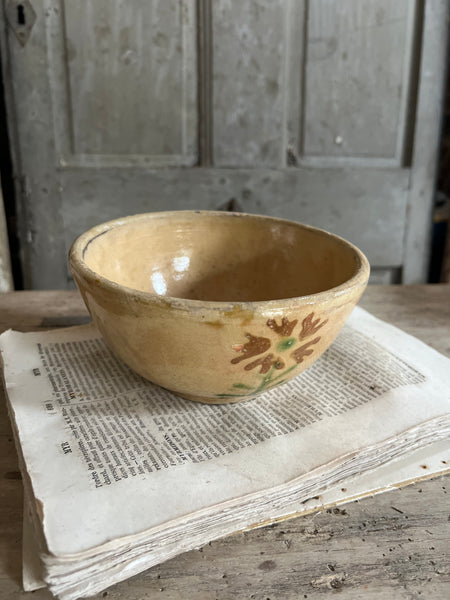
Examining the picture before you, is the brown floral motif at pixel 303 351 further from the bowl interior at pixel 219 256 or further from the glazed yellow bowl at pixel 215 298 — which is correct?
the bowl interior at pixel 219 256

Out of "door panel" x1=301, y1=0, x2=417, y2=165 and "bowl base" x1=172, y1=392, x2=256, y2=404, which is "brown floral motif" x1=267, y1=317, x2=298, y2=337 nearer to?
"bowl base" x1=172, y1=392, x2=256, y2=404

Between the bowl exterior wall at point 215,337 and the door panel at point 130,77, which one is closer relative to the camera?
the bowl exterior wall at point 215,337

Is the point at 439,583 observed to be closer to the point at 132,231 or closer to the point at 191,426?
the point at 191,426

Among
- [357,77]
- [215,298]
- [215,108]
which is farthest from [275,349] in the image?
[357,77]

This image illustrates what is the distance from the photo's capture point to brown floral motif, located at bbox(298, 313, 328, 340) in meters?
0.41

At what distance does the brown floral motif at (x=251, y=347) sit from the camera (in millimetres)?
402

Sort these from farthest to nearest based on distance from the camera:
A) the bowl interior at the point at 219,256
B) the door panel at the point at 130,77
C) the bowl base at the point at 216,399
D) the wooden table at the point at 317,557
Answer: the door panel at the point at 130,77 → the bowl interior at the point at 219,256 → the bowl base at the point at 216,399 → the wooden table at the point at 317,557

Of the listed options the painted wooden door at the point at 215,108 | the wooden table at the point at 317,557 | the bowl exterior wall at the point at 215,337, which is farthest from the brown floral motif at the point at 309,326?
the painted wooden door at the point at 215,108

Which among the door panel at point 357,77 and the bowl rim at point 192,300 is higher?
the door panel at point 357,77

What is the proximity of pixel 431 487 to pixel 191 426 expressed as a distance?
0.21 m

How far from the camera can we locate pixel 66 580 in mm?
314

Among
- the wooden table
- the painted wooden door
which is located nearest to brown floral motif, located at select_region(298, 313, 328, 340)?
the wooden table

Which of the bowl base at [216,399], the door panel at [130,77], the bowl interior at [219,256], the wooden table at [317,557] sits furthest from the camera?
the door panel at [130,77]

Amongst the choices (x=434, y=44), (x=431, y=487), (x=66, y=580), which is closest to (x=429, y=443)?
(x=431, y=487)
